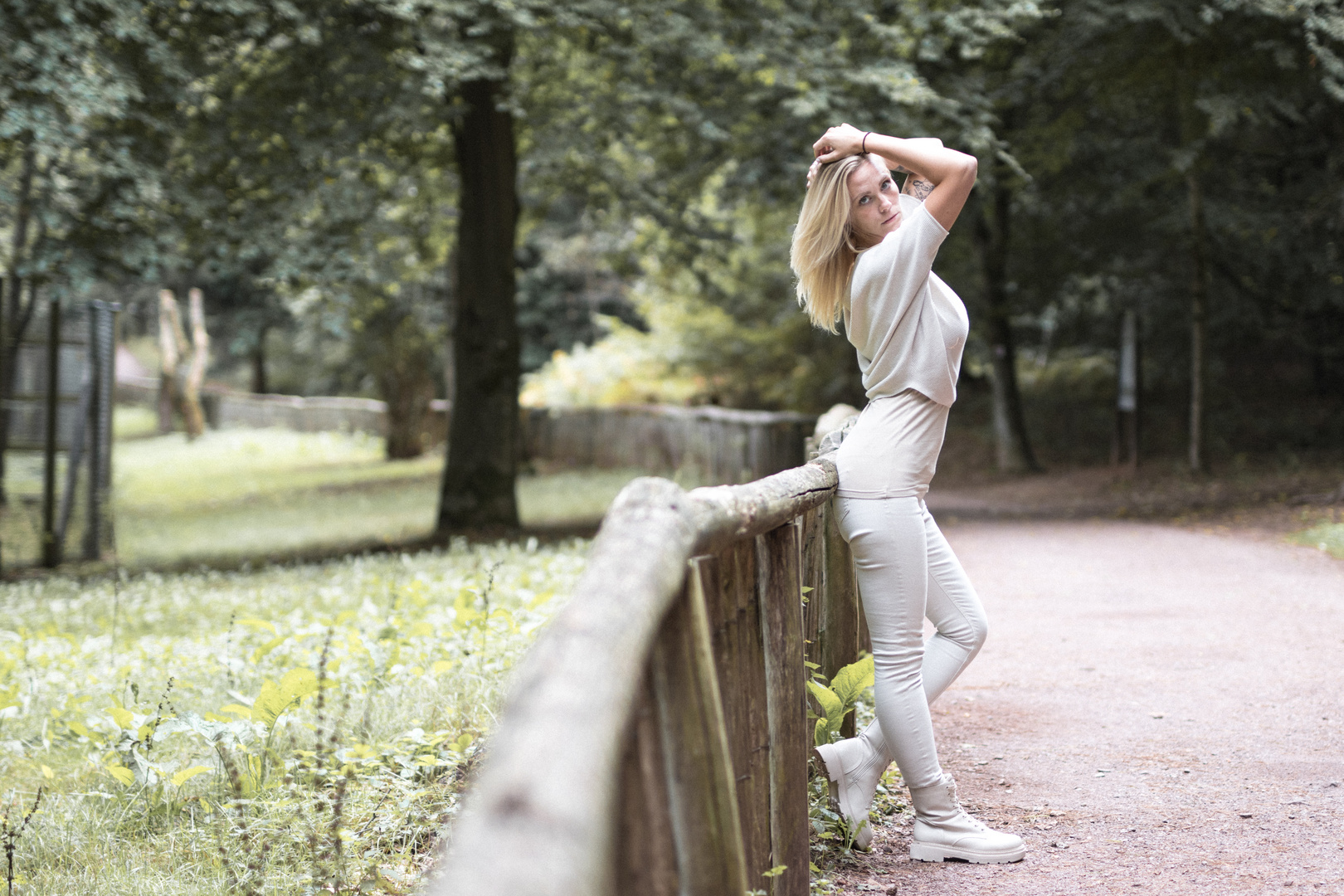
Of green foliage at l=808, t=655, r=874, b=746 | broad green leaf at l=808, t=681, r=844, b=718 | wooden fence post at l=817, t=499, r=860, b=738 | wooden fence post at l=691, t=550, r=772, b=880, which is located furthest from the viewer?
wooden fence post at l=817, t=499, r=860, b=738

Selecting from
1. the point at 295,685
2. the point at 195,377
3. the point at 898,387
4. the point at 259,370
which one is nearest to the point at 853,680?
the point at 898,387

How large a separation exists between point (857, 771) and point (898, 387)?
51.1 inches

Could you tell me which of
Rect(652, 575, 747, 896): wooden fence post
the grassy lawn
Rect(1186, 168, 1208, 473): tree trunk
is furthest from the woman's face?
Rect(1186, 168, 1208, 473): tree trunk

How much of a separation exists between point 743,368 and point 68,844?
66.4ft

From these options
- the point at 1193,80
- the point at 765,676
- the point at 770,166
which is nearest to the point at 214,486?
the point at 770,166

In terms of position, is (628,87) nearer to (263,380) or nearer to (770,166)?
(770,166)

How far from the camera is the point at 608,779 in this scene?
1359mm

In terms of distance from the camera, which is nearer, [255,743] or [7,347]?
[255,743]

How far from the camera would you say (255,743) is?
4.22m

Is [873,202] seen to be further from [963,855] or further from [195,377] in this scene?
[195,377]

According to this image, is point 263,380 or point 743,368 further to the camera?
point 263,380

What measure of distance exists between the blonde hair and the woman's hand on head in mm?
33

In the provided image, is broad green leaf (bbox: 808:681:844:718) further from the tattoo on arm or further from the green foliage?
the tattoo on arm

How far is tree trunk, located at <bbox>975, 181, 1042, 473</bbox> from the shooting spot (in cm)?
1916
